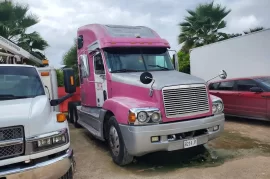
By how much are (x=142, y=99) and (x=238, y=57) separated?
8911mm

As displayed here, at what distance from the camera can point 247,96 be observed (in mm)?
8656

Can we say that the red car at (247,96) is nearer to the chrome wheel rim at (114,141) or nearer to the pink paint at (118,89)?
the pink paint at (118,89)

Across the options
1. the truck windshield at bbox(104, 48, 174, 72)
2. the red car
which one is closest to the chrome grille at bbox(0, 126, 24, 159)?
the truck windshield at bbox(104, 48, 174, 72)

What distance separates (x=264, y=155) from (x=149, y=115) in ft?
8.70

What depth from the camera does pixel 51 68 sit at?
6953mm

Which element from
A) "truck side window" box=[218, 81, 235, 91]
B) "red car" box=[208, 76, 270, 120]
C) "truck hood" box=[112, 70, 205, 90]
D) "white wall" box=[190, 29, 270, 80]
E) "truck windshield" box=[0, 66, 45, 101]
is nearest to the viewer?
"truck windshield" box=[0, 66, 45, 101]

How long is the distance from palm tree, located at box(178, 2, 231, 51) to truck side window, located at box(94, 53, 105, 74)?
52.3 feet

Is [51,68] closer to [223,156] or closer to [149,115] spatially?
[149,115]

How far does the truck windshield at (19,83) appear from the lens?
410 centimetres

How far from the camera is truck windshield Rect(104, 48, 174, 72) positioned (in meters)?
6.00

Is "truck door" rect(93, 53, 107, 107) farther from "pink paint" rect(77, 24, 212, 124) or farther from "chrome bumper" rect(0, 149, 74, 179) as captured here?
"chrome bumper" rect(0, 149, 74, 179)

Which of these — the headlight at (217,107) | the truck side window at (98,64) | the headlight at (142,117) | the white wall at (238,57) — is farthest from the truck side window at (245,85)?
the headlight at (142,117)

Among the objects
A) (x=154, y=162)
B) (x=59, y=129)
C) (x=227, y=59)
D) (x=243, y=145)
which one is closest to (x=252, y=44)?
(x=227, y=59)

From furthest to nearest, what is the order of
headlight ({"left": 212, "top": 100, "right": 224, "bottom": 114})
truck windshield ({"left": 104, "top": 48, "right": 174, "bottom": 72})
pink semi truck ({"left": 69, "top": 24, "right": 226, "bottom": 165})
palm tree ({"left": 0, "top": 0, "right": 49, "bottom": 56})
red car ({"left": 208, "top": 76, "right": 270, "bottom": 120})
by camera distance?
palm tree ({"left": 0, "top": 0, "right": 49, "bottom": 56}), red car ({"left": 208, "top": 76, "right": 270, "bottom": 120}), truck windshield ({"left": 104, "top": 48, "right": 174, "bottom": 72}), headlight ({"left": 212, "top": 100, "right": 224, "bottom": 114}), pink semi truck ({"left": 69, "top": 24, "right": 226, "bottom": 165})
